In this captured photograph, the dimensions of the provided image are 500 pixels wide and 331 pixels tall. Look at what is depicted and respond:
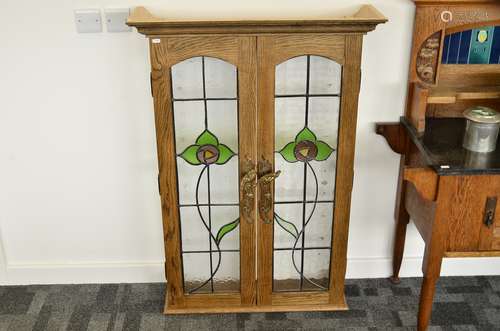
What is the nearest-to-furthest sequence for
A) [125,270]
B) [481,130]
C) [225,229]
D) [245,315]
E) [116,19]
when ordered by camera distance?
[481,130] → [116,19] → [225,229] → [245,315] → [125,270]

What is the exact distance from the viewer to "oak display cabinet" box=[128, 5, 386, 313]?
2346 mm

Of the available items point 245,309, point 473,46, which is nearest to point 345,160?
point 473,46

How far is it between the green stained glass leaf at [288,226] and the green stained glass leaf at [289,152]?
29 centimetres

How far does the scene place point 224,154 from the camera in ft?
8.41

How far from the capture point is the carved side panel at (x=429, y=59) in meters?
2.57

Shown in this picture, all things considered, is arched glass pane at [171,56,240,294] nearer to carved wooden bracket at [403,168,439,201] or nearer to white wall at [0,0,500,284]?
white wall at [0,0,500,284]

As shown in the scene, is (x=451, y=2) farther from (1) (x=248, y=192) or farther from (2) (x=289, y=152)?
(1) (x=248, y=192)

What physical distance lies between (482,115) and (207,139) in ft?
3.71

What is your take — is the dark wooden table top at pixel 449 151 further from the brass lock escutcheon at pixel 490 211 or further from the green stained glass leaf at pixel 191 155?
the green stained glass leaf at pixel 191 155

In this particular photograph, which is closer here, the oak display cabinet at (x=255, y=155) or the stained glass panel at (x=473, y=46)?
the oak display cabinet at (x=255, y=155)

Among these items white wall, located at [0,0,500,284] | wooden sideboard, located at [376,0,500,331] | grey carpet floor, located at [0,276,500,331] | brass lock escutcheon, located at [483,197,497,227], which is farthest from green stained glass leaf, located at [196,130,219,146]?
brass lock escutcheon, located at [483,197,497,227]

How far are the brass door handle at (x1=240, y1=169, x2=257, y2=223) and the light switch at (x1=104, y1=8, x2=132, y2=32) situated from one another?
80 cm

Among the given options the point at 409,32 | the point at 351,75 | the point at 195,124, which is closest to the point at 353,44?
the point at 351,75

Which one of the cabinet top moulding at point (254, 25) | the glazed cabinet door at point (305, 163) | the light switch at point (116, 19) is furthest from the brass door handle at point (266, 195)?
the light switch at point (116, 19)
